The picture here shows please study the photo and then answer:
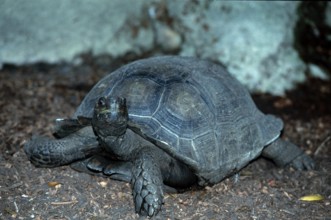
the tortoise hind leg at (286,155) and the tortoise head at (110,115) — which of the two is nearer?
the tortoise head at (110,115)

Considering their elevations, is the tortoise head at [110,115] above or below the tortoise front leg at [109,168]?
above

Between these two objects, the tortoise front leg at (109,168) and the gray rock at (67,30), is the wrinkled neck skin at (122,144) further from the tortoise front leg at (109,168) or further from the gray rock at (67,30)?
the gray rock at (67,30)

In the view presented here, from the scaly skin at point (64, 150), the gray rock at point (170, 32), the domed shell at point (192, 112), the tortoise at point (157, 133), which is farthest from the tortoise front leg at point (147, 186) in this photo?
the gray rock at point (170, 32)

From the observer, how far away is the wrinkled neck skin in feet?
14.5

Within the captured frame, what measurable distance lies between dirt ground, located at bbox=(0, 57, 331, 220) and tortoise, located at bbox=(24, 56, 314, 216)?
0.54 ft

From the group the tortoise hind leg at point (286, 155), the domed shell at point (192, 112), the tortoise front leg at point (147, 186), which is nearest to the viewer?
the tortoise front leg at point (147, 186)

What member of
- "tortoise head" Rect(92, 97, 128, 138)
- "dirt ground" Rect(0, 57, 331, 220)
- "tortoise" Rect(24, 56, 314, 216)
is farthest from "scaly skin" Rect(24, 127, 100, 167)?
"tortoise head" Rect(92, 97, 128, 138)

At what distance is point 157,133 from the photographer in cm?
451

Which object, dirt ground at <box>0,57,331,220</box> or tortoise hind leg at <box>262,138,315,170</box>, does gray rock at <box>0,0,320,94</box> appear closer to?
dirt ground at <box>0,57,331,220</box>

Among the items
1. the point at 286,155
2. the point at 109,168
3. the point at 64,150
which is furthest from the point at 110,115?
the point at 286,155

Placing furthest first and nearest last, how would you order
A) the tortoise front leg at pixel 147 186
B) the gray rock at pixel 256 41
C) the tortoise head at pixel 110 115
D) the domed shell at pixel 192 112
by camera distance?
the gray rock at pixel 256 41 < the domed shell at pixel 192 112 < the tortoise front leg at pixel 147 186 < the tortoise head at pixel 110 115

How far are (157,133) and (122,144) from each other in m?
0.36

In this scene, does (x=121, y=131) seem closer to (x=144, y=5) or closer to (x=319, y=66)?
(x=144, y=5)

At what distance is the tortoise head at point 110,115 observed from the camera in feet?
13.5
